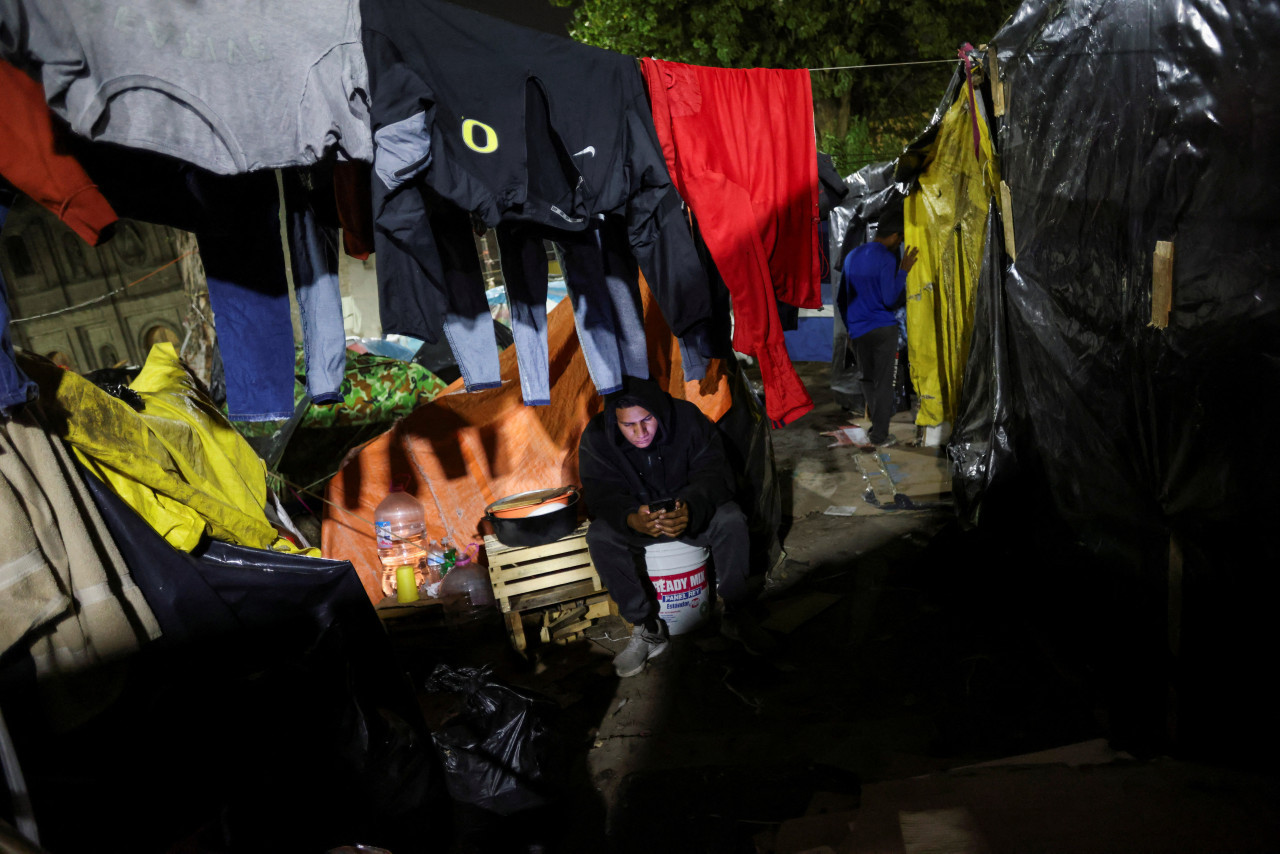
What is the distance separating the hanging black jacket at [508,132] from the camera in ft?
7.32

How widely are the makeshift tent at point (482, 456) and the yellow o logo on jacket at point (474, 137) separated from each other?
247 cm

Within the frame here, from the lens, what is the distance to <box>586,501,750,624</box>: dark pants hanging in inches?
158

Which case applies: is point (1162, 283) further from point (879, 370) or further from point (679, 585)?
point (879, 370)

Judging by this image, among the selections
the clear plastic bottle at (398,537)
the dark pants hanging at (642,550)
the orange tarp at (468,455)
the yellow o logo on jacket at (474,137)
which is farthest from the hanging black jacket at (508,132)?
the clear plastic bottle at (398,537)

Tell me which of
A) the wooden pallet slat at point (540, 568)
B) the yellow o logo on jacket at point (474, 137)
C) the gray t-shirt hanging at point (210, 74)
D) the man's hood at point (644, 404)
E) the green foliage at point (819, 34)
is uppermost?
the green foliage at point (819, 34)

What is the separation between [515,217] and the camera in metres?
2.52

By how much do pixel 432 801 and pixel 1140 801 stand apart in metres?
2.25

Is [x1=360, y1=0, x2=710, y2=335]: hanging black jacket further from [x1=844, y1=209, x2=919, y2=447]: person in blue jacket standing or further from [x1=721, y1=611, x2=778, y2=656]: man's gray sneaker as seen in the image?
[x1=844, y1=209, x2=919, y2=447]: person in blue jacket standing

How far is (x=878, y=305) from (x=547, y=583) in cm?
432

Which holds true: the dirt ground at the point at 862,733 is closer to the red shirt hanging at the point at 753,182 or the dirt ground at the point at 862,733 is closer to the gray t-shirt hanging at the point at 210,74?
the red shirt hanging at the point at 753,182

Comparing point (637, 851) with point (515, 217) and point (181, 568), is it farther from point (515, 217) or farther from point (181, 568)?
point (515, 217)

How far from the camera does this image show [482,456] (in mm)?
5180

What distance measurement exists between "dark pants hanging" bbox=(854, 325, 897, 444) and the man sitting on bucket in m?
3.23

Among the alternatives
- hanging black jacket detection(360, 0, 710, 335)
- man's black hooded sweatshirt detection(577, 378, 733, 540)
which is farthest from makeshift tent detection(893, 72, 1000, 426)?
hanging black jacket detection(360, 0, 710, 335)
